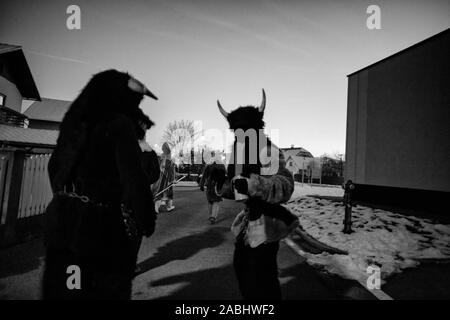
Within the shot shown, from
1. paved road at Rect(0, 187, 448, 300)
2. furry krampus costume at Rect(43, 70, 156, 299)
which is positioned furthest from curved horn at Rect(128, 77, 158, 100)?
paved road at Rect(0, 187, 448, 300)

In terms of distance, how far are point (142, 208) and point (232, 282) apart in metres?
2.35

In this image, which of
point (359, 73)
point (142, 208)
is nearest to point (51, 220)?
point (142, 208)

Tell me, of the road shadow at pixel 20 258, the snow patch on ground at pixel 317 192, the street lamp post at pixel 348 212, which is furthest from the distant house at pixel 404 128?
the road shadow at pixel 20 258

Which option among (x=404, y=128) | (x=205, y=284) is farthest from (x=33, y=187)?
(x=404, y=128)

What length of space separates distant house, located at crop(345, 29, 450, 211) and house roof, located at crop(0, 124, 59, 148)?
1916cm

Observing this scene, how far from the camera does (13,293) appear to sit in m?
2.71

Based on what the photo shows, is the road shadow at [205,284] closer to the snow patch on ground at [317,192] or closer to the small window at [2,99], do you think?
the snow patch on ground at [317,192]

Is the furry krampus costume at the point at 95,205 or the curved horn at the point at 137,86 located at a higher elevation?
the curved horn at the point at 137,86

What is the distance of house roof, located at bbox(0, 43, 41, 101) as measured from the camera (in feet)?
53.1

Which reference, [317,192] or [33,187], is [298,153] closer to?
[317,192]

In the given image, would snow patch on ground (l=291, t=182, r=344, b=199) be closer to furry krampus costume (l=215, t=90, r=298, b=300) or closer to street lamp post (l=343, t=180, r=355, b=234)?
street lamp post (l=343, t=180, r=355, b=234)

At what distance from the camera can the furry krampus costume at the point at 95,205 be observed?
134 cm

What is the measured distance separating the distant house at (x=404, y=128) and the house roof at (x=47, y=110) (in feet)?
112
